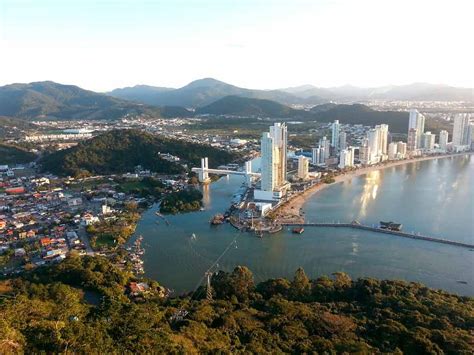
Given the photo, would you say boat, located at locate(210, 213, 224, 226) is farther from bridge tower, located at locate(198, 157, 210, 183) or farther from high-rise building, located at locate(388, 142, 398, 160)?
high-rise building, located at locate(388, 142, 398, 160)

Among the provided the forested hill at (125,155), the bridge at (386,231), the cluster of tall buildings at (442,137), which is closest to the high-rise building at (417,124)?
the cluster of tall buildings at (442,137)

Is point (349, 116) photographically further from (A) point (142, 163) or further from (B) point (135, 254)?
(B) point (135, 254)

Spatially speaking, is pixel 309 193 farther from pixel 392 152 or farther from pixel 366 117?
pixel 366 117

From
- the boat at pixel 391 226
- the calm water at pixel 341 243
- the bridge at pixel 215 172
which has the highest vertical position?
the bridge at pixel 215 172

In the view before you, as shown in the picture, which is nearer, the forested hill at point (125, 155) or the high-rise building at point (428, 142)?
the forested hill at point (125, 155)

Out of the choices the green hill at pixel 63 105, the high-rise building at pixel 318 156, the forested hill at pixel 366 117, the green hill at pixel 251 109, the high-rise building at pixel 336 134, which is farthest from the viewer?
the green hill at pixel 63 105

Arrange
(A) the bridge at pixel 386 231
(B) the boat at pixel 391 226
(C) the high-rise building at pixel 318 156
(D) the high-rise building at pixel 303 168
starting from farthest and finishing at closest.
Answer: (C) the high-rise building at pixel 318 156 < (D) the high-rise building at pixel 303 168 < (B) the boat at pixel 391 226 < (A) the bridge at pixel 386 231

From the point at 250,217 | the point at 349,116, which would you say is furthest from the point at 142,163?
the point at 349,116

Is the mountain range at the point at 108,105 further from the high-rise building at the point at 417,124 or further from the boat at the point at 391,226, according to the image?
the boat at the point at 391,226
